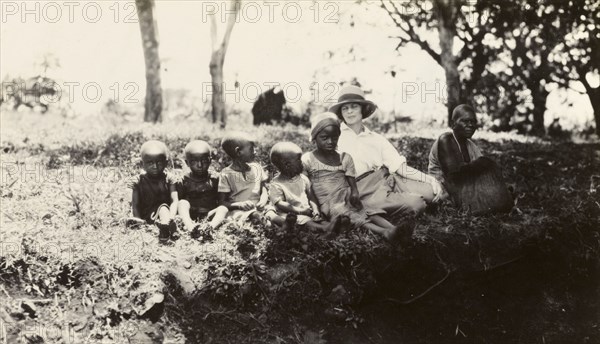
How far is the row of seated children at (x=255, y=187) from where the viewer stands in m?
4.86

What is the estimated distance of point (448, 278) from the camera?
470 cm

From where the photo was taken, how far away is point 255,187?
16.9ft

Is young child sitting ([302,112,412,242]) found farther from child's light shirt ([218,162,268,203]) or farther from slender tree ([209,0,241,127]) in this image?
slender tree ([209,0,241,127])

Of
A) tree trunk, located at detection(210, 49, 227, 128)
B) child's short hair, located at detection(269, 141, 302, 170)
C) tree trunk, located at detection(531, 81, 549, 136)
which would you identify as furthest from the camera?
tree trunk, located at detection(531, 81, 549, 136)

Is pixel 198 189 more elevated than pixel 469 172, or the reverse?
pixel 469 172

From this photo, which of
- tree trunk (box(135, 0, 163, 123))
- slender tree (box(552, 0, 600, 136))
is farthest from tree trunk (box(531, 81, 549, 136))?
tree trunk (box(135, 0, 163, 123))

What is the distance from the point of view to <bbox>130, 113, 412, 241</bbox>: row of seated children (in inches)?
191

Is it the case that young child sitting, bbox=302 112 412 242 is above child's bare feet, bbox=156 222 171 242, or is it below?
above

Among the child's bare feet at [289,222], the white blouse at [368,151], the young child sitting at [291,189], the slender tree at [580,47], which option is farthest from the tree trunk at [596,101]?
the child's bare feet at [289,222]

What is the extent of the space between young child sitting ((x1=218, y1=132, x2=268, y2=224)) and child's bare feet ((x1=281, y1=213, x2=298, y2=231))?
0.61 m

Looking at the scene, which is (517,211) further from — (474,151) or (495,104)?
(495,104)

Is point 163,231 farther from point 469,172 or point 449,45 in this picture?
point 449,45

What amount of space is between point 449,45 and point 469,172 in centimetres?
667

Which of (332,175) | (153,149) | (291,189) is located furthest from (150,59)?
(332,175)
